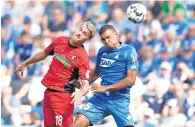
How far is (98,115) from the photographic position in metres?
9.70

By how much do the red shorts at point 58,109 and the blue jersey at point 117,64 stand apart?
0.48m

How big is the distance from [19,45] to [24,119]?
2.64 metres

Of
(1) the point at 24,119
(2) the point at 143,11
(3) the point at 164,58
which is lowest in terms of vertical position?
(1) the point at 24,119

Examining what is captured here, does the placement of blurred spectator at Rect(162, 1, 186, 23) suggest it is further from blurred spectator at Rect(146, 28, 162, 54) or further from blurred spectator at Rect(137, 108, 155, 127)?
blurred spectator at Rect(137, 108, 155, 127)

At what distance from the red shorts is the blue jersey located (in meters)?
0.48

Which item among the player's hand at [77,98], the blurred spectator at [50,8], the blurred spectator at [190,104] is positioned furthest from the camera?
the blurred spectator at [50,8]

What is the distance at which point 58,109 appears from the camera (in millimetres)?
9758

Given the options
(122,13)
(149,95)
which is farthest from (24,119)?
(122,13)

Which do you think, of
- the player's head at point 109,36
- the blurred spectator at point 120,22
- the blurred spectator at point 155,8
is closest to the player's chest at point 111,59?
the player's head at point 109,36

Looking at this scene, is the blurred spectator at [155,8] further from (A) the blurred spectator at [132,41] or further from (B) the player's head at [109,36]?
(B) the player's head at [109,36]

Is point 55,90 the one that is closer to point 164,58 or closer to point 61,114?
point 61,114

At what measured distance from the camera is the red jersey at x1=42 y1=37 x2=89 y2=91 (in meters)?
9.61

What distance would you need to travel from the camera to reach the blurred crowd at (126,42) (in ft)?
43.8

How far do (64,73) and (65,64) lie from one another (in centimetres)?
12
